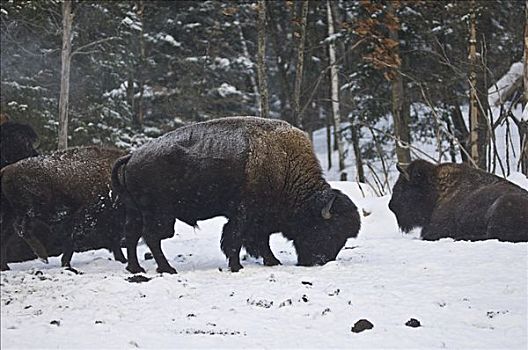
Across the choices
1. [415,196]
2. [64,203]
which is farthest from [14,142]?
[415,196]

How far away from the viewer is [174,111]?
2512cm

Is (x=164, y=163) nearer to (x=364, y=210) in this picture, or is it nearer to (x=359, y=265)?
(x=359, y=265)

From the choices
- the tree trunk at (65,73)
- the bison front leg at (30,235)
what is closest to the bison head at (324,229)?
the bison front leg at (30,235)

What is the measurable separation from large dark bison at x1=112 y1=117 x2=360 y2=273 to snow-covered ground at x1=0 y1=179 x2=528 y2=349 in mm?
364

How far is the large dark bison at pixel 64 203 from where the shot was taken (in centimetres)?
819

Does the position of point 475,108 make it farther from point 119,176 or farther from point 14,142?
point 119,176

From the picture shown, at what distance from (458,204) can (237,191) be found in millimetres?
3628

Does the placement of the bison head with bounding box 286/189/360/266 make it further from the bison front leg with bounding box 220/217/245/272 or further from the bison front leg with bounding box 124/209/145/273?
the bison front leg with bounding box 124/209/145/273

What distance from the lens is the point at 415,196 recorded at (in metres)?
11.0

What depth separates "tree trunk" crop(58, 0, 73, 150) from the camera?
12.2 metres

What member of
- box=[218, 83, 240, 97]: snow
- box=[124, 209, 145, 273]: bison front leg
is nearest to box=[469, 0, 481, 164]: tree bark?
box=[218, 83, 240, 97]: snow

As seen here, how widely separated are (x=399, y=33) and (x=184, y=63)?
26.5 ft

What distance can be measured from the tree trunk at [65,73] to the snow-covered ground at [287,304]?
4.38 m

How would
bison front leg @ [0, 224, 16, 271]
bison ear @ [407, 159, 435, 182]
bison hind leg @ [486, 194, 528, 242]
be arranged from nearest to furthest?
1. bison front leg @ [0, 224, 16, 271]
2. bison hind leg @ [486, 194, 528, 242]
3. bison ear @ [407, 159, 435, 182]
